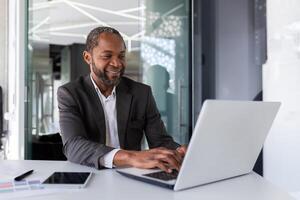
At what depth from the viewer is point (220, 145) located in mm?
851

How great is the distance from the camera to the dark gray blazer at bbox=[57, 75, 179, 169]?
1212mm

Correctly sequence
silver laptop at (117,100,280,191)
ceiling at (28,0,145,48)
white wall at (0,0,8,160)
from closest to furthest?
silver laptop at (117,100,280,191), white wall at (0,0,8,160), ceiling at (28,0,145,48)

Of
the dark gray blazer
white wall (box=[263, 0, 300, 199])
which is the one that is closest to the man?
the dark gray blazer

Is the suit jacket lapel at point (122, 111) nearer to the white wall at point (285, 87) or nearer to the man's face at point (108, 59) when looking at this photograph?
the man's face at point (108, 59)

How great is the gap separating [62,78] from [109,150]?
83.5 inches

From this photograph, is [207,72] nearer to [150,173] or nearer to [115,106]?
[115,106]

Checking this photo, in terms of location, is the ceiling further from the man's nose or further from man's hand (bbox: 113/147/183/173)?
man's hand (bbox: 113/147/183/173)

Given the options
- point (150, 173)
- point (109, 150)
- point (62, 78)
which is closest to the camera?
point (150, 173)

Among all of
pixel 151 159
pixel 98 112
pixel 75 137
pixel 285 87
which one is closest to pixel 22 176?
pixel 75 137

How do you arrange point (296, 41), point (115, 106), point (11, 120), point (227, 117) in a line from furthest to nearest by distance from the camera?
point (11, 120), point (296, 41), point (115, 106), point (227, 117)

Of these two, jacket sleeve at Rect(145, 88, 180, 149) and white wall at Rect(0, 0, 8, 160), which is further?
white wall at Rect(0, 0, 8, 160)

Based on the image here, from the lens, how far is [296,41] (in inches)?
83.4

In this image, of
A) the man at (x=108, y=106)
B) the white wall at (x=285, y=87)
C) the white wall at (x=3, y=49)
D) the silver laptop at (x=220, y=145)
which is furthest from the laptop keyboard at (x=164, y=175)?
the white wall at (x=3, y=49)

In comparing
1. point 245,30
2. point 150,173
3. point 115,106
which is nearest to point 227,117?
point 150,173
